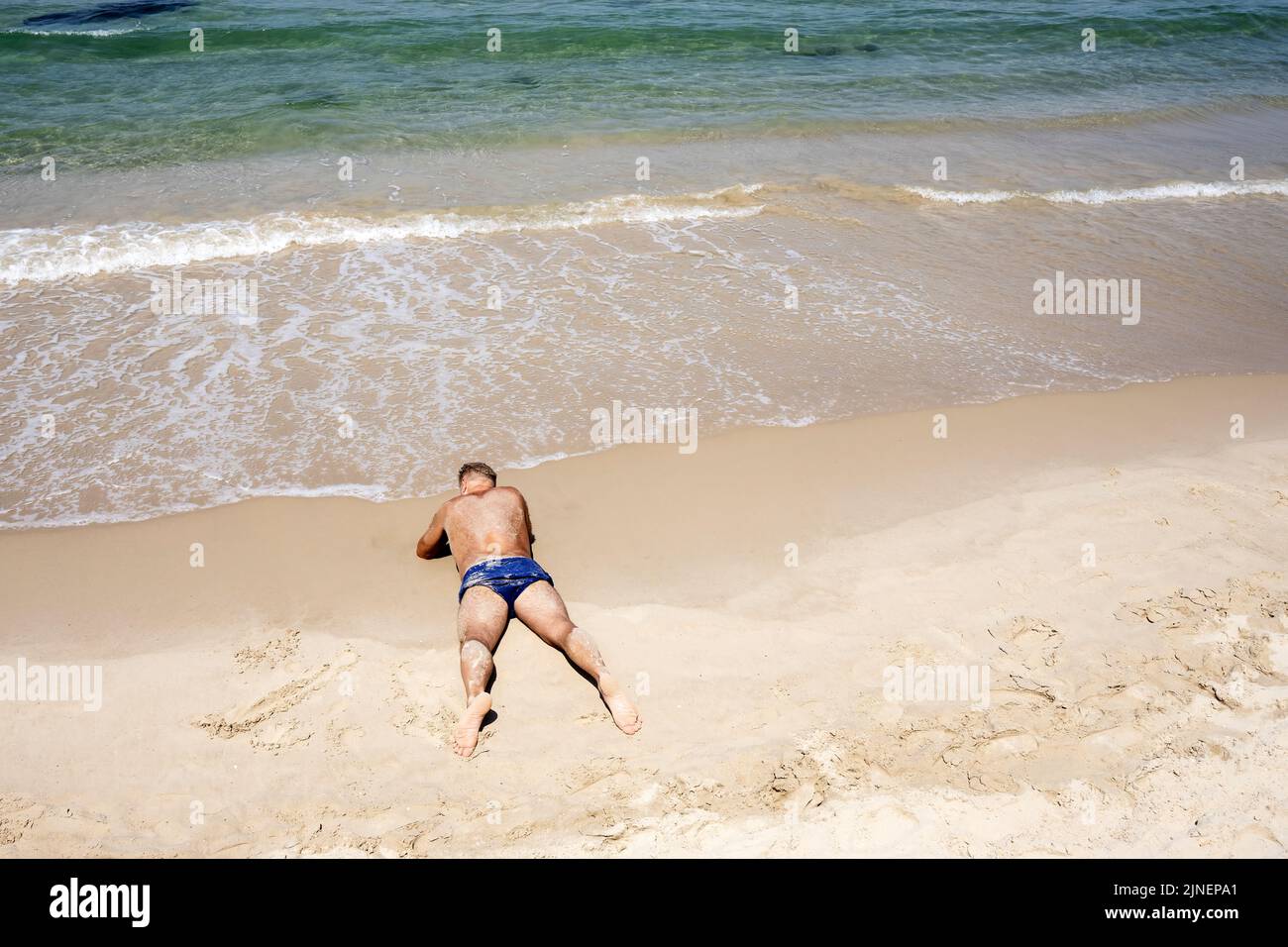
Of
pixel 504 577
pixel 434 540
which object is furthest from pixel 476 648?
pixel 434 540

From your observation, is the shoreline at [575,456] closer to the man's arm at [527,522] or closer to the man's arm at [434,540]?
the man's arm at [434,540]

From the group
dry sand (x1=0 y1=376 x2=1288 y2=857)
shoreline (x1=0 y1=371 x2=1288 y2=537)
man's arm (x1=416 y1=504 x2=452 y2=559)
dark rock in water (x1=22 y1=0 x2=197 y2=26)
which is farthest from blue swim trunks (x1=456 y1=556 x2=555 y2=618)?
dark rock in water (x1=22 y1=0 x2=197 y2=26)

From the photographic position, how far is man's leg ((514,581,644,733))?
3.99 meters

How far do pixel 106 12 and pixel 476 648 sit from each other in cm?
1801

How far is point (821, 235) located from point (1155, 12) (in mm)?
15606

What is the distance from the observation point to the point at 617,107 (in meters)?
12.8

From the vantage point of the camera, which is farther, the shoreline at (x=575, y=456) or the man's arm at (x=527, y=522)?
the shoreline at (x=575, y=456)

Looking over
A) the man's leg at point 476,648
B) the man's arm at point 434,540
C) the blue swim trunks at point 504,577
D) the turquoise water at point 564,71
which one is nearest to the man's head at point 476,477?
the man's arm at point 434,540

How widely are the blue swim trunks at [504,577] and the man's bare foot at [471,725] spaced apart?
0.69 meters

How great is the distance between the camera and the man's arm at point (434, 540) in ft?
15.9

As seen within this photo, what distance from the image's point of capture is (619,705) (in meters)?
4.00

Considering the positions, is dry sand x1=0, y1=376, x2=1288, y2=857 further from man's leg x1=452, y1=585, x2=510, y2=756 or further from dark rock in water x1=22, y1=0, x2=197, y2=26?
dark rock in water x1=22, y1=0, x2=197, y2=26

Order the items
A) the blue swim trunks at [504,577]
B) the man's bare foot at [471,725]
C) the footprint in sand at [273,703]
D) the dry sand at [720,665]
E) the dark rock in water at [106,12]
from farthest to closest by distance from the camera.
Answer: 1. the dark rock in water at [106,12]
2. the blue swim trunks at [504,577]
3. the footprint in sand at [273,703]
4. the man's bare foot at [471,725]
5. the dry sand at [720,665]

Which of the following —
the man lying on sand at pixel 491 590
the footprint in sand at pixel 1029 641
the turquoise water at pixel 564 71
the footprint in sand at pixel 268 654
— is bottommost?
the footprint in sand at pixel 1029 641
